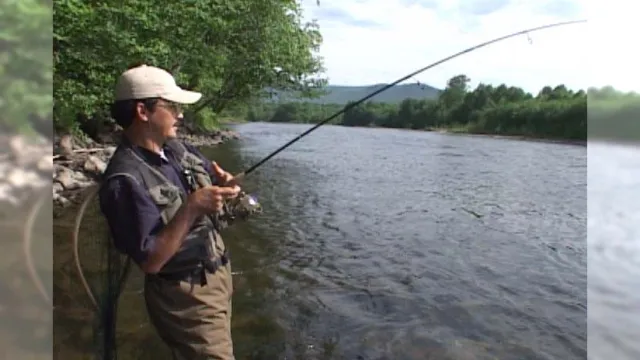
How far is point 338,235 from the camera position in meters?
10.3

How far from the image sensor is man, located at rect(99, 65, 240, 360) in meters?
2.28

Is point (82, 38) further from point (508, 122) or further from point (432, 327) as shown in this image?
point (508, 122)

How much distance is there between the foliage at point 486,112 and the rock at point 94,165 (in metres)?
18.8

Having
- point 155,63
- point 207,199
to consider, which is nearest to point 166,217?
point 207,199

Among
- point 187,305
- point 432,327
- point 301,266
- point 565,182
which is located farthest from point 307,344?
point 565,182

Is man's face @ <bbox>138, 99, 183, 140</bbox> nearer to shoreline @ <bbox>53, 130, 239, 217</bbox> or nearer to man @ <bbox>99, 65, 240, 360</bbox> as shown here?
man @ <bbox>99, 65, 240, 360</bbox>

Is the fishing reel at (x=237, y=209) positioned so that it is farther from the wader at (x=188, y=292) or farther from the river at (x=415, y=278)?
the river at (x=415, y=278)

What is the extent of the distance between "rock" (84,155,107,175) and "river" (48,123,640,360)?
3508mm

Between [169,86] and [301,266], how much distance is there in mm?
5838

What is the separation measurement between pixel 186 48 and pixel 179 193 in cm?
1785

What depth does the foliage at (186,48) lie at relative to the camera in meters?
→ 13.1

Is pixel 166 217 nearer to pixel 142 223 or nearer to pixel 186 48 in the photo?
pixel 142 223

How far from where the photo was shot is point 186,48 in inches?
765

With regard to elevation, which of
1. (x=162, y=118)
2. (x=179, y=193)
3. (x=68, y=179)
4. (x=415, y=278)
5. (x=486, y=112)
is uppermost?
(x=486, y=112)
